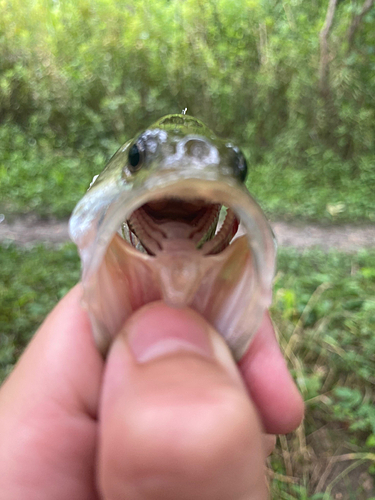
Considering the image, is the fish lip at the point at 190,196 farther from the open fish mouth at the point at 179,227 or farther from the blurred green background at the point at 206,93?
the blurred green background at the point at 206,93

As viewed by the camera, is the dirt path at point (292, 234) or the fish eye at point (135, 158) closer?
the fish eye at point (135, 158)

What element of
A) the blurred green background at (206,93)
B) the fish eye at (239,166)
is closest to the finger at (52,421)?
the fish eye at (239,166)

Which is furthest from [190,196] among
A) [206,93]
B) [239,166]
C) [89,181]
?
[206,93]

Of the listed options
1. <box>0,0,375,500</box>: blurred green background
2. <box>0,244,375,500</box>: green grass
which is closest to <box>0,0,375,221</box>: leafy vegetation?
<box>0,0,375,500</box>: blurred green background

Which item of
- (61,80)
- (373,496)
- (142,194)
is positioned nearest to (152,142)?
(142,194)

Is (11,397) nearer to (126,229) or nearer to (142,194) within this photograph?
(126,229)

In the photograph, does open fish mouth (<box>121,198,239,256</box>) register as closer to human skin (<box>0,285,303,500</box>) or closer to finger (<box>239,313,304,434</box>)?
human skin (<box>0,285,303,500</box>)

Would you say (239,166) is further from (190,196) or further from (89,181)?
(89,181)
